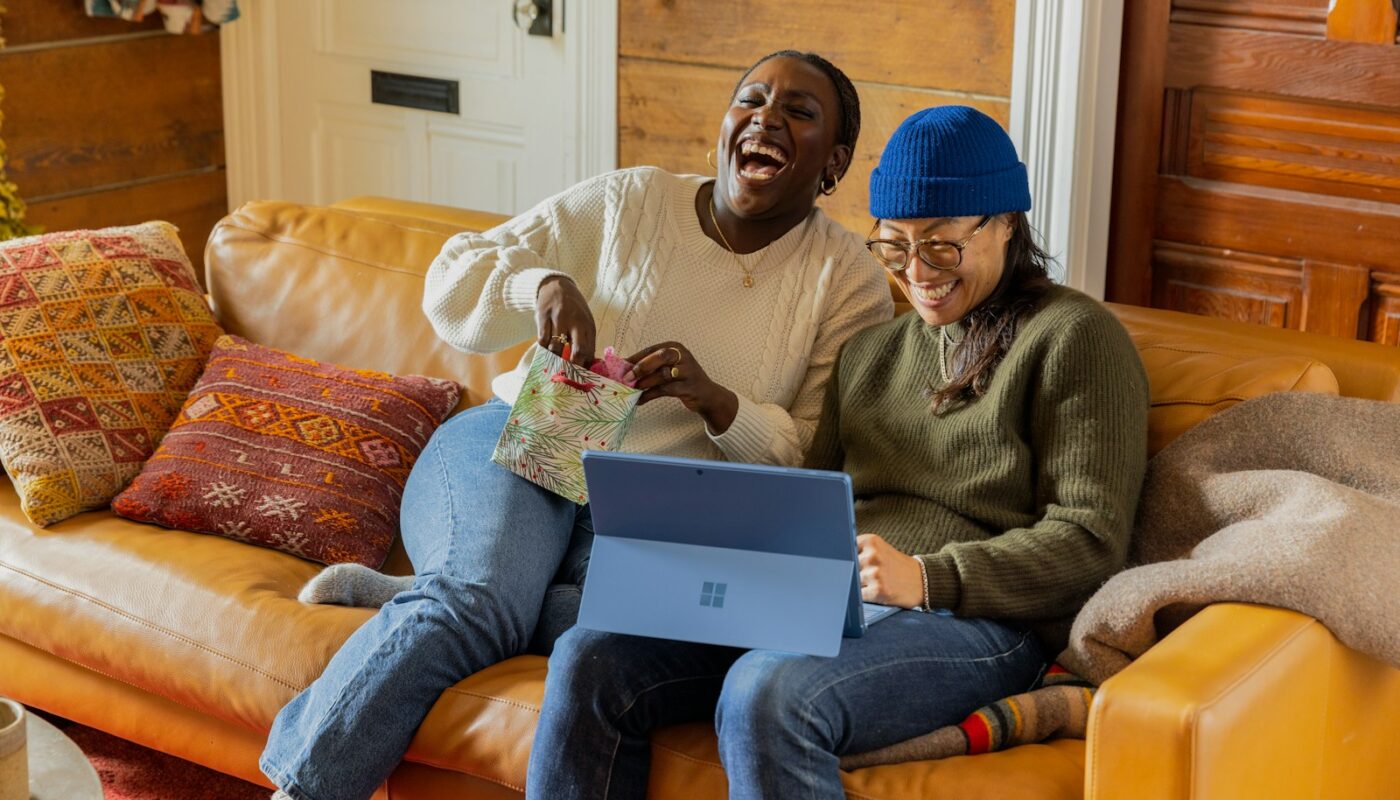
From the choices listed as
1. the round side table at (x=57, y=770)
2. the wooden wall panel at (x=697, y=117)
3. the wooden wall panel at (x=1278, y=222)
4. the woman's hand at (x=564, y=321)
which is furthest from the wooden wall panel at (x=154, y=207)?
the round side table at (x=57, y=770)

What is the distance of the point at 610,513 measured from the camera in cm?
176

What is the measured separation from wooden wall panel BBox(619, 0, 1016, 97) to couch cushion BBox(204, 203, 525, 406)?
1124 mm

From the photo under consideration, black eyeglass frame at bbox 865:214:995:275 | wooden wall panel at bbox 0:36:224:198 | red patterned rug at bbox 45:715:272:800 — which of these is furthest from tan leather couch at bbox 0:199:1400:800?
wooden wall panel at bbox 0:36:224:198

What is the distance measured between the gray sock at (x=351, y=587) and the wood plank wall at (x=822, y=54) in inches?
63.7

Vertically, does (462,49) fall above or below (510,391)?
above

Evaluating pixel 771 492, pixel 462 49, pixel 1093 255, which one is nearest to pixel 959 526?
pixel 771 492

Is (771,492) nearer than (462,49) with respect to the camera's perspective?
Yes

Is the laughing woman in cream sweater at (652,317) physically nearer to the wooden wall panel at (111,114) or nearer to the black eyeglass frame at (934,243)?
the black eyeglass frame at (934,243)

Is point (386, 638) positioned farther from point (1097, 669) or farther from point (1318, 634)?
point (1318, 634)

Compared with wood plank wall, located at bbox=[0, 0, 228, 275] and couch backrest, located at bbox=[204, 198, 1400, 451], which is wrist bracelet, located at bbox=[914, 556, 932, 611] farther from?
wood plank wall, located at bbox=[0, 0, 228, 275]

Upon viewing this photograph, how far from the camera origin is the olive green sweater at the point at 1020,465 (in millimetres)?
1798

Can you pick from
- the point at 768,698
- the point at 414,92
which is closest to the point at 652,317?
the point at 768,698

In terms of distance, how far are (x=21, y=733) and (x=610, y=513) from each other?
62 cm

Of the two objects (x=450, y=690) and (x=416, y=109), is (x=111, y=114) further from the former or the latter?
(x=450, y=690)
